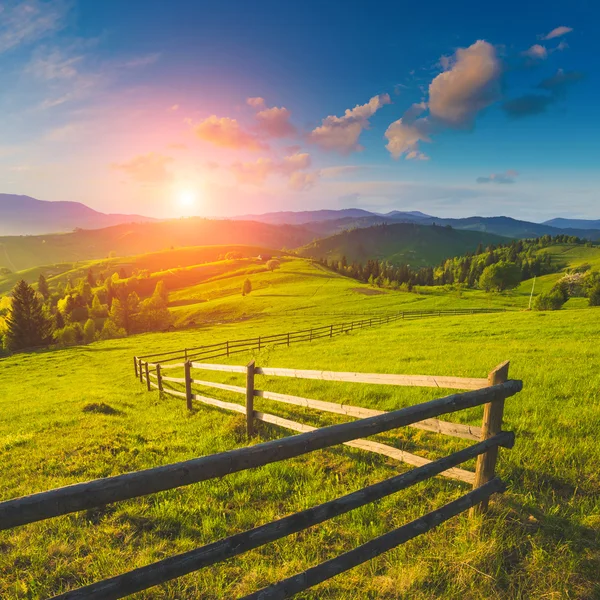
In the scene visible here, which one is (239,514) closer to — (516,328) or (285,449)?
(285,449)

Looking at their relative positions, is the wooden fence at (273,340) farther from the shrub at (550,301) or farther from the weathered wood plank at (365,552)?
the weathered wood plank at (365,552)

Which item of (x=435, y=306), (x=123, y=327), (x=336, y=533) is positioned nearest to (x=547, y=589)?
(x=336, y=533)

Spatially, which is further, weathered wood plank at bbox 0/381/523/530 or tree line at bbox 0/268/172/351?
tree line at bbox 0/268/172/351

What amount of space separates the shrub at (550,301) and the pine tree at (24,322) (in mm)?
78715

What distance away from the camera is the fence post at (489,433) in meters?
4.32

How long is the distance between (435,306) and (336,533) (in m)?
56.8

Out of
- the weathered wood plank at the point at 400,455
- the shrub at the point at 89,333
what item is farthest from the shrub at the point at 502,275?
the weathered wood plank at the point at 400,455

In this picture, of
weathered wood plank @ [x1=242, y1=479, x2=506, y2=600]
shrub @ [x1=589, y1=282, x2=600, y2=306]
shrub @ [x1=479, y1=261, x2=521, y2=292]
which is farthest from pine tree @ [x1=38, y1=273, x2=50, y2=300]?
shrub @ [x1=589, y1=282, x2=600, y2=306]

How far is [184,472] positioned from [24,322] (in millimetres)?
65149

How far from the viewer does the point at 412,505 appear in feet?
15.4

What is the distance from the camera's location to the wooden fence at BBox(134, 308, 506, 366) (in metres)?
26.2

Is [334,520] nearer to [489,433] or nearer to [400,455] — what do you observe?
[400,455]

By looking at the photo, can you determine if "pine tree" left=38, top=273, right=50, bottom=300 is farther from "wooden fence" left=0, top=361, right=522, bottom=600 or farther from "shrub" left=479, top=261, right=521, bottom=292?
"shrub" left=479, top=261, right=521, bottom=292

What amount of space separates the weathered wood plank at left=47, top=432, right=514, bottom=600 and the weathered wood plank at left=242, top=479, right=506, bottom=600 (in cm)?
36
